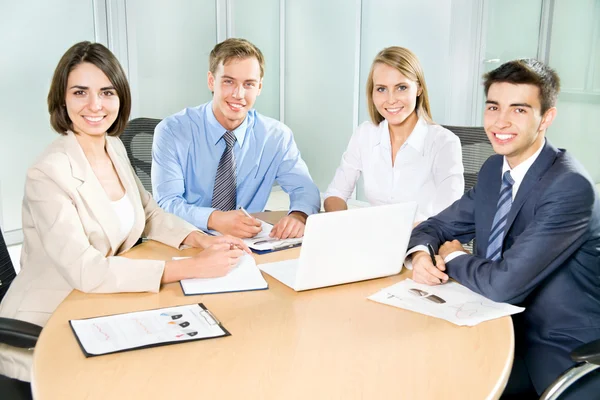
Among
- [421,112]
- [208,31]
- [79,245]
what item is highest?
[208,31]

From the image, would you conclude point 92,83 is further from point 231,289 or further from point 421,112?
point 421,112

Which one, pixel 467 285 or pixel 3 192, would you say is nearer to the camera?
pixel 467 285

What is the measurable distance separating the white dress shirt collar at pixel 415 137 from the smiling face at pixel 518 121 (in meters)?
0.77

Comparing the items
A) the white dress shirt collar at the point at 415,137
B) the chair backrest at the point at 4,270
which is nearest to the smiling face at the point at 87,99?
the chair backrest at the point at 4,270

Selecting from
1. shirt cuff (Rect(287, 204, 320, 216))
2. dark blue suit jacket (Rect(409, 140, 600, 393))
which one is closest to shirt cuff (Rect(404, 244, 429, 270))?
dark blue suit jacket (Rect(409, 140, 600, 393))

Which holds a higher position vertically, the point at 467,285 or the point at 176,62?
the point at 176,62

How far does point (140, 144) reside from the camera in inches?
110

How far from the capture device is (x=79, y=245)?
1544 millimetres

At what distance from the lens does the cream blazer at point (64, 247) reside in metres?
1.50

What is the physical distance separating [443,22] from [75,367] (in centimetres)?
427

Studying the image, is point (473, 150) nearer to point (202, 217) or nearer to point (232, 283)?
point (202, 217)

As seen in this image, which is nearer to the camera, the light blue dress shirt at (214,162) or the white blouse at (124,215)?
the white blouse at (124,215)

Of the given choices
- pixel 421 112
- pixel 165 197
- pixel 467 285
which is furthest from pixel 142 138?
pixel 467 285

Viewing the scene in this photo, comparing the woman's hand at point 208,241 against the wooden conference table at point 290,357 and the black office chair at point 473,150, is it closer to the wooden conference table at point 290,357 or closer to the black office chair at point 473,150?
the wooden conference table at point 290,357
